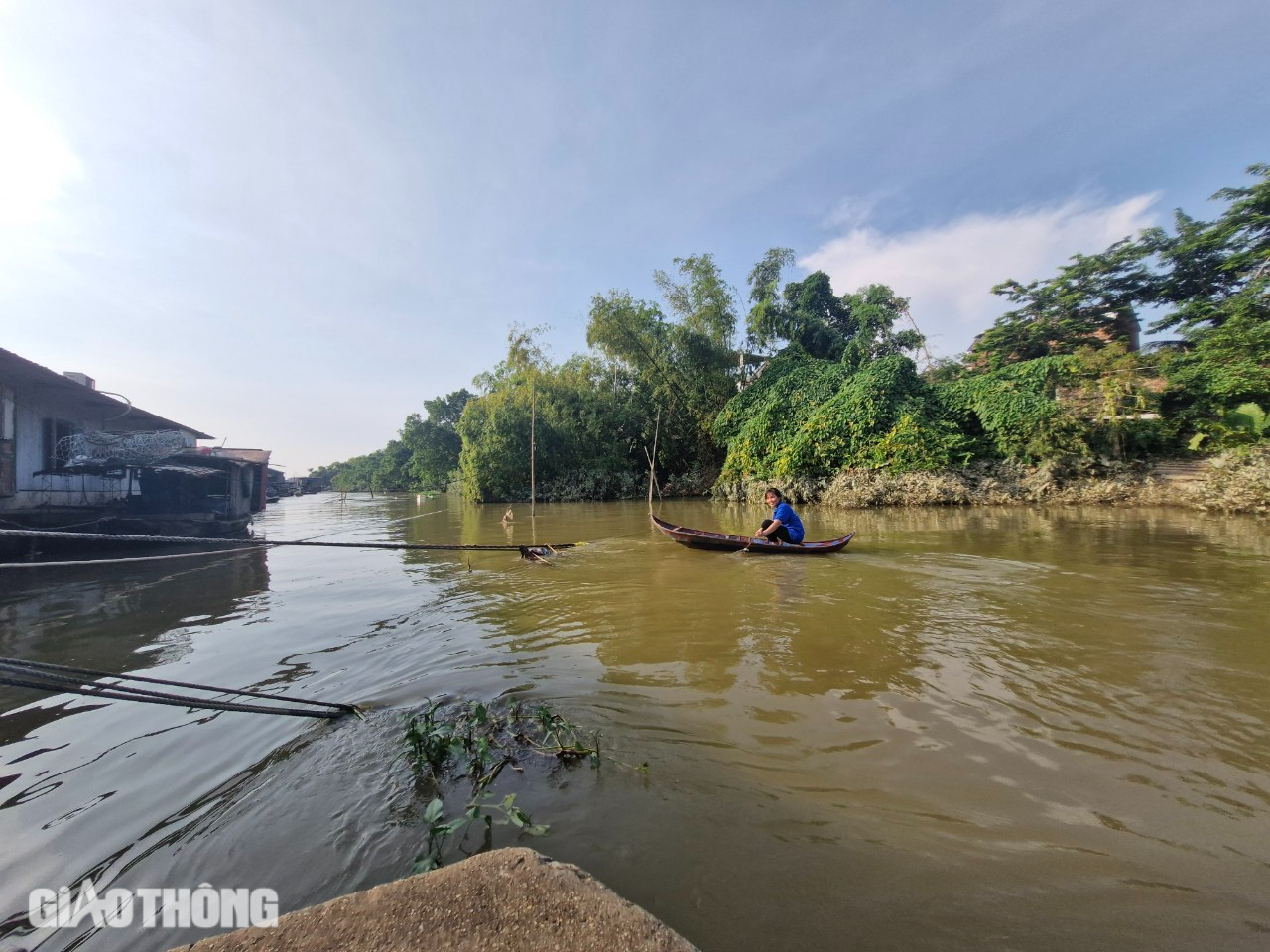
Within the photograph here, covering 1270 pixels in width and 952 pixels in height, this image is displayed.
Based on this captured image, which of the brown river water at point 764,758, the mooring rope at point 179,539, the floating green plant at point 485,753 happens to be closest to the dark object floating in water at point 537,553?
the brown river water at point 764,758

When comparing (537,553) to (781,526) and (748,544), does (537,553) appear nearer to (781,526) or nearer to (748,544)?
(748,544)

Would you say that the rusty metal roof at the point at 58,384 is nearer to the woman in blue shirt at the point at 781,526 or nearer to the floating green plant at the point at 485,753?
the floating green plant at the point at 485,753

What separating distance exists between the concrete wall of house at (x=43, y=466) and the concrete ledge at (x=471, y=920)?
14900 millimetres

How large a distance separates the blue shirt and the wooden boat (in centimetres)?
24

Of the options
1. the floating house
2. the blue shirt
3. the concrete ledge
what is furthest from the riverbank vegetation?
the concrete ledge

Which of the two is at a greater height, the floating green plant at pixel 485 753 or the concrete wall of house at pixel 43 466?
the concrete wall of house at pixel 43 466

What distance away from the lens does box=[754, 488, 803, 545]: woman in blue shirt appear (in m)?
9.60

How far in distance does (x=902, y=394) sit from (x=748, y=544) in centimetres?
1259

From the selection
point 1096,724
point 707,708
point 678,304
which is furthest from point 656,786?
point 678,304

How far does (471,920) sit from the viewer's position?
1.23m

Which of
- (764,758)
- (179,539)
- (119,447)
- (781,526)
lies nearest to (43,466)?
(119,447)

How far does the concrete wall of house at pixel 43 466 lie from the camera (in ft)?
36.3

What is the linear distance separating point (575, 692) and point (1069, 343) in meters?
24.8

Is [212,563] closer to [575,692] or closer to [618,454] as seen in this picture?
[575,692]
